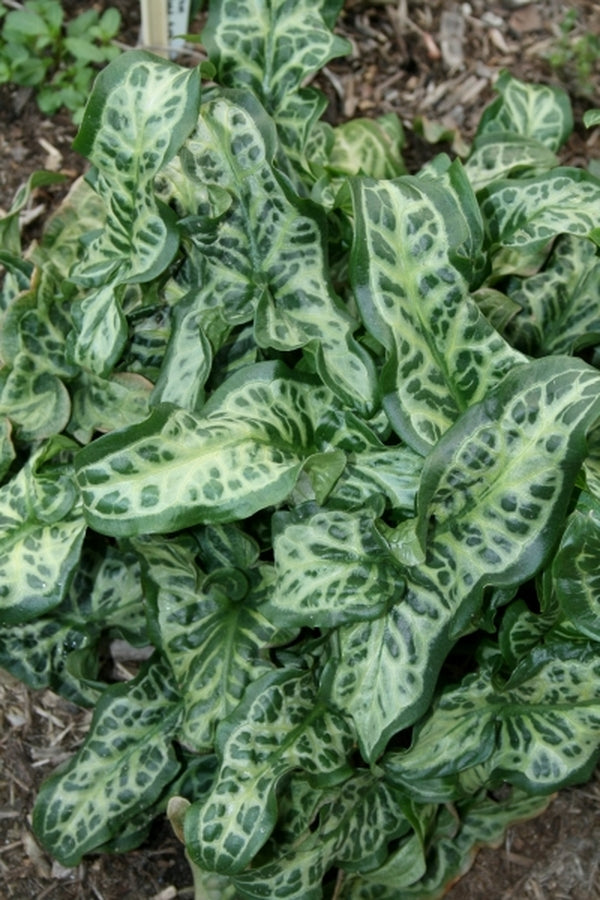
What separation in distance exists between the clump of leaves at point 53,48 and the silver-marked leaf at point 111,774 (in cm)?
127

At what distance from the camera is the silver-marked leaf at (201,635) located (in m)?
1.98

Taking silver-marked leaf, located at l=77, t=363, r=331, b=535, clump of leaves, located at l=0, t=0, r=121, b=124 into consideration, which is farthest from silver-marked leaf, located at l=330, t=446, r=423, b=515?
clump of leaves, located at l=0, t=0, r=121, b=124

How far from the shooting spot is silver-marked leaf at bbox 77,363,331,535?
1.64 meters

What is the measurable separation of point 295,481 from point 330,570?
6.1 inches

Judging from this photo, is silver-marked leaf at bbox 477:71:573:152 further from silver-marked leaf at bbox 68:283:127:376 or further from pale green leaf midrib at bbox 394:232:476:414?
silver-marked leaf at bbox 68:283:127:376

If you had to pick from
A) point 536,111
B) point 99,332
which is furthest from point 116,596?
point 536,111

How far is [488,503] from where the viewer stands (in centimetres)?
167

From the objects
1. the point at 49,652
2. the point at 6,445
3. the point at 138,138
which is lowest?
the point at 49,652

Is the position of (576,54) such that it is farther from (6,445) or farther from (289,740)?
(289,740)

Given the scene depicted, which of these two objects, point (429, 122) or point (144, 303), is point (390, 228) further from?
point (429, 122)

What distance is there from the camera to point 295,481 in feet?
5.66

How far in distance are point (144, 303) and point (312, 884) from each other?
40.4 inches

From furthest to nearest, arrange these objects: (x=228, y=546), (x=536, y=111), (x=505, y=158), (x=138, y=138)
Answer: (x=536, y=111) < (x=505, y=158) < (x=228, y=546) < (x=138, y=138)

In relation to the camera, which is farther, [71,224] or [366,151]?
[366,151]
